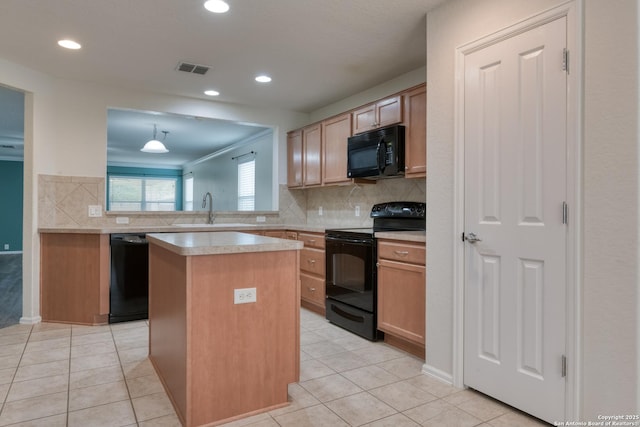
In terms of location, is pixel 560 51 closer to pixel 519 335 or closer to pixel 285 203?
pixel 519 335

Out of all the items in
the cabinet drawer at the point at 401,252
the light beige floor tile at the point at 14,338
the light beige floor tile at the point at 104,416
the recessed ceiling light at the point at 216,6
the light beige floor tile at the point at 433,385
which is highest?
the recessed ceiling light at the point at 216,6

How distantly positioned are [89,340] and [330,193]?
299 centimetres

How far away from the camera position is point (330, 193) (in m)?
5.05

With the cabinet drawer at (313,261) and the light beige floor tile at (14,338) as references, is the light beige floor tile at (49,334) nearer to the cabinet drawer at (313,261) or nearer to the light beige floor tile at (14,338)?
the light beige floor tile at (14,338)

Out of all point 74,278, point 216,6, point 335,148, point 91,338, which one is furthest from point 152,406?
point 335,148

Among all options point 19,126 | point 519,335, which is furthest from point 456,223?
point 19,126

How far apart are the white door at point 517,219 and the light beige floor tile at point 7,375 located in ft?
9.24

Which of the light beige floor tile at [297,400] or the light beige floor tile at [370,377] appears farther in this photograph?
the light beige floor tile at [370,377]

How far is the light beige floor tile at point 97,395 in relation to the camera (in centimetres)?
219

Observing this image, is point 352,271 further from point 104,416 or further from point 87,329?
point 87,329

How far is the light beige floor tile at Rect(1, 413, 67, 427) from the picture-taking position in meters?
1.96

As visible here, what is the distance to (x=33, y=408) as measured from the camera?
6.98 feet

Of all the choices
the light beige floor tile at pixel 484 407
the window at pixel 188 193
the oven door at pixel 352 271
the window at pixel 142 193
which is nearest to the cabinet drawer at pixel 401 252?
the oven door at pixel 352 271

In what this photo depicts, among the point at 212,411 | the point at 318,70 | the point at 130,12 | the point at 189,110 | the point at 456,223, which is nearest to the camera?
the point at 212,411
